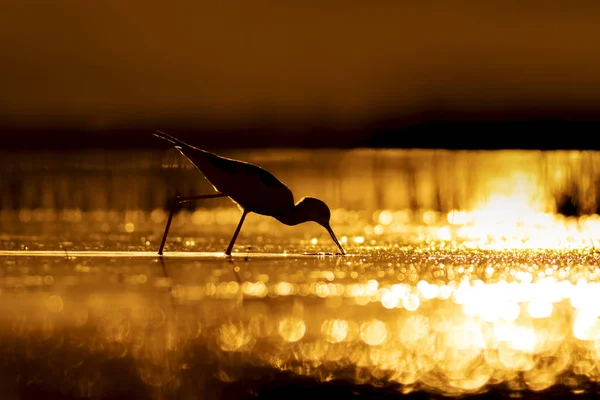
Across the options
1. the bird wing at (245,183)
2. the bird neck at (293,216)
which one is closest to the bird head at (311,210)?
the bird neck at (293,216)

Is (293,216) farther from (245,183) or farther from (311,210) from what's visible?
(245,183)

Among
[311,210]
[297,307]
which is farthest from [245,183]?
[297,307]

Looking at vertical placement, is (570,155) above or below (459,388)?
above

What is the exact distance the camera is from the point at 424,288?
38.4 ft

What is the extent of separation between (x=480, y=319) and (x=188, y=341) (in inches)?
93.4

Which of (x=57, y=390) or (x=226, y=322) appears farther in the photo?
(x=226, y=322)

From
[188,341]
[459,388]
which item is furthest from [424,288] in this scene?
[459,388]

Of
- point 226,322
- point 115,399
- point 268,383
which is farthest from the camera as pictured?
point 226,322

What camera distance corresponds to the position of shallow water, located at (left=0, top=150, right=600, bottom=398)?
23.6 feet

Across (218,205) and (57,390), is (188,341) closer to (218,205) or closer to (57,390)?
(57,390)

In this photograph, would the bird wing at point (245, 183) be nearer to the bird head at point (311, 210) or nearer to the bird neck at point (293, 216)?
the bird neck at point (293, 216)

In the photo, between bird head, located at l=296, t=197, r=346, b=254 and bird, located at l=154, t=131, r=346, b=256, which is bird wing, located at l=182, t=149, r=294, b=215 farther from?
bird head, located at l=296, t=197, r=346, b=254

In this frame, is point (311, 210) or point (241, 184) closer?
point (241, 184)

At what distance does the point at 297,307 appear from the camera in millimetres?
10250
